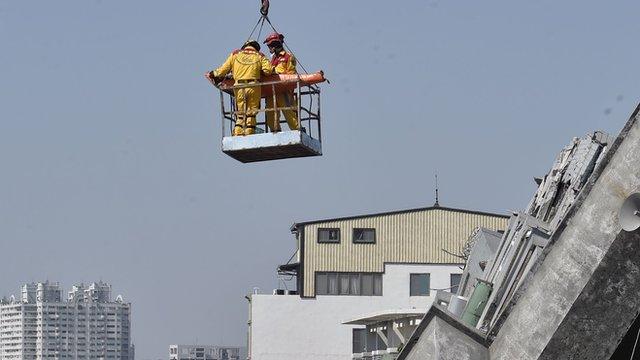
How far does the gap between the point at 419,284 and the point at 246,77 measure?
64.0 metres

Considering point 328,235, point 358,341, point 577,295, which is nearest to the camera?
point 577,295

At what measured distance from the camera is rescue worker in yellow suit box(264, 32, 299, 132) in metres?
20.0

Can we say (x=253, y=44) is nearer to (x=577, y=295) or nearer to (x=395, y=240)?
(x=577, y=295)

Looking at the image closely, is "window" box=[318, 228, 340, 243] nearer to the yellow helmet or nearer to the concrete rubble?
the yellow helmet

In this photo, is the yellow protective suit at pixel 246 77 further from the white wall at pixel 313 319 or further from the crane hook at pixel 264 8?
the white wall at pixel 313 319

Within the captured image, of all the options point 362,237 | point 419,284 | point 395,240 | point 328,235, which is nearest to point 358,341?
point 419,284

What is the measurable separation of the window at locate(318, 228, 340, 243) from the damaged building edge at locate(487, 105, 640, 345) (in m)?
69.4

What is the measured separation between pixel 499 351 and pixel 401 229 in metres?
71.2

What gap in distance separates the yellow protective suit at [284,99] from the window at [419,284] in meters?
62.4

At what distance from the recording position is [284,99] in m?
20.3

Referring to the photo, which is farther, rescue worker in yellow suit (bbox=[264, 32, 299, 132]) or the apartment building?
the apartment building

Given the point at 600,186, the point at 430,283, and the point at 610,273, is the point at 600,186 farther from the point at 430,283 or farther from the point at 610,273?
the point at 430,283

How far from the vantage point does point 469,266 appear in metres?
26.9

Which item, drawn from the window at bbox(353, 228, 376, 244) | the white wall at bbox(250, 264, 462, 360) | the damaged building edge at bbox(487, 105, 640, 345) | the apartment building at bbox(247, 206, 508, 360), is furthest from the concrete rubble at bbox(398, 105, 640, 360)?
the window at bbox(353, 228, 376, 244)
